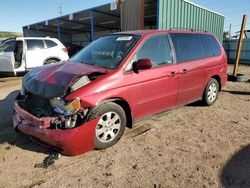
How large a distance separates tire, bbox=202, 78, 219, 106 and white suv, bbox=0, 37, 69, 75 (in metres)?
7.10

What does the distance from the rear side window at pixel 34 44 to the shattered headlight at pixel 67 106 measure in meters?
7.66

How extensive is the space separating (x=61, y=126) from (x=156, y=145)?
154 centimetres

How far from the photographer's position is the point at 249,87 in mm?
8617

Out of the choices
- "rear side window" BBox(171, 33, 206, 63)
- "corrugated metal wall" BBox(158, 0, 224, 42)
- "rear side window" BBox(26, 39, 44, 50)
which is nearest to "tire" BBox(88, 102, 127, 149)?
"rear side window" BBox(171, 33, 206, 63)

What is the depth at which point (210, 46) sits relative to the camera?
5.86 metres

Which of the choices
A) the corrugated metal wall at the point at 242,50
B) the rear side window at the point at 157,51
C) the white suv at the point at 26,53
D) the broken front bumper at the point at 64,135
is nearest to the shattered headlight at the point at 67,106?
the broken front bumper at the point at 64,135

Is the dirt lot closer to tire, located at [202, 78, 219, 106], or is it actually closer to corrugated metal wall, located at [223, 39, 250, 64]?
tire, located at [202, 78, 219, 106]

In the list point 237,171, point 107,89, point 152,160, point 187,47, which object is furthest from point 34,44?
point 237,171

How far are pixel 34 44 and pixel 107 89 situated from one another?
7846mm

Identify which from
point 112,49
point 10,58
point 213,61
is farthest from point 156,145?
point 10,58

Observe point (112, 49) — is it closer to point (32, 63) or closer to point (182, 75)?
point (182, 75)

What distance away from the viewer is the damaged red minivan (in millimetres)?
3273

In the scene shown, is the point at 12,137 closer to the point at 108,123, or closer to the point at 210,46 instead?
the point at 108,123

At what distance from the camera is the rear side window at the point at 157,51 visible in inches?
164
